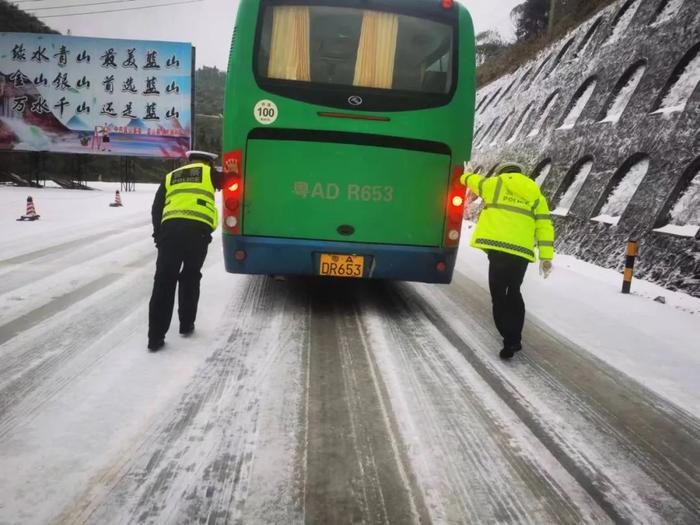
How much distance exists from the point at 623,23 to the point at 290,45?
1201 centimetres

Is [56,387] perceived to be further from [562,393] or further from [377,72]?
[377,72]

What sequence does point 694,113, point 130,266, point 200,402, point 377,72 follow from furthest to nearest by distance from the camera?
point 694,113, point 130,266, point 377,72, point 200,402

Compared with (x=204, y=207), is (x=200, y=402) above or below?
below

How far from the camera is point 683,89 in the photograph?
29.3ft

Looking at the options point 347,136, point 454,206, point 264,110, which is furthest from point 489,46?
point 264,110

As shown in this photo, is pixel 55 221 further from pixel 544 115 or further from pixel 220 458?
pixel 544 115

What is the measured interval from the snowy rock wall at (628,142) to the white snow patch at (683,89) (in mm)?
22

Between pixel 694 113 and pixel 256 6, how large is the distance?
7.55 m

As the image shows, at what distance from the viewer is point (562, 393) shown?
11.7 ft

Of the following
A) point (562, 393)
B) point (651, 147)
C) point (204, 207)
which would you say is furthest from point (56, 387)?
point (651, 147)

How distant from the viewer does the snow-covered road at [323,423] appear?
86.6 inches

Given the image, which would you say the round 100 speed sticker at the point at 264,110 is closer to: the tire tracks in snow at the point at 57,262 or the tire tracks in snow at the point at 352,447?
the tire tracks in snow at the point at 352,447

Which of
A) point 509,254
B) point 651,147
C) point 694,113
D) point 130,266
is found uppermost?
point 694,113

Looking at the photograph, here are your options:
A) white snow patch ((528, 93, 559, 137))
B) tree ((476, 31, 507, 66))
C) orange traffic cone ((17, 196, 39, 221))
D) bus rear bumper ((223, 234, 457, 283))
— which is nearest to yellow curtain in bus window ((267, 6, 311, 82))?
bus rear bumper ((223, 234, 457, 283))
